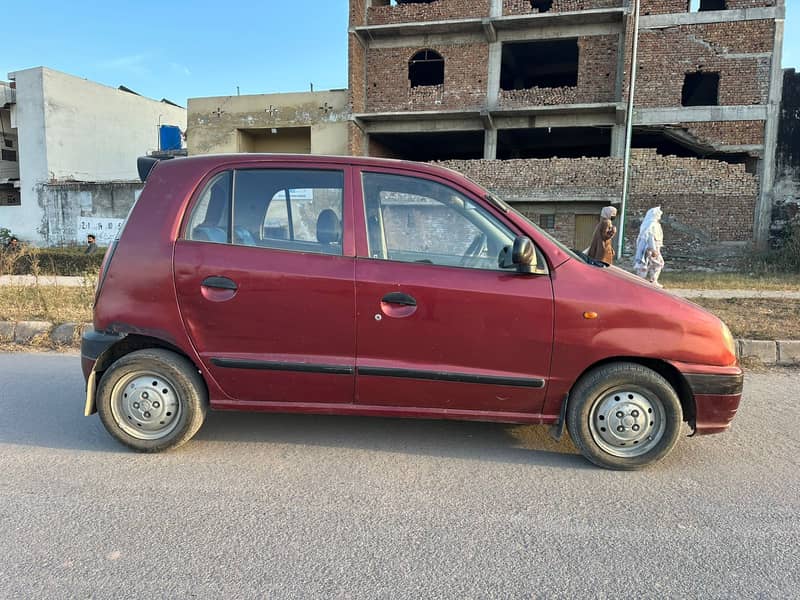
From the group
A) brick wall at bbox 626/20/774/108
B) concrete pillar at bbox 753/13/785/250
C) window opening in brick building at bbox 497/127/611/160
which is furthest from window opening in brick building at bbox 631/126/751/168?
window opening in brick building at bbox 497/127/611/160

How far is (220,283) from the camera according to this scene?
3.27m

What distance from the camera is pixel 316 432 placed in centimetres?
383

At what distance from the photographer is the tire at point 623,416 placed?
10.4ft

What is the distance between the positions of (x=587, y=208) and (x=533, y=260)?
57.0 ft

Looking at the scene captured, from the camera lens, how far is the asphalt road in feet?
7.23

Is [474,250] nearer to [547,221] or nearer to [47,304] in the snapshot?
[47,304]

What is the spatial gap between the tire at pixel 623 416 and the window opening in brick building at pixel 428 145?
20.3m

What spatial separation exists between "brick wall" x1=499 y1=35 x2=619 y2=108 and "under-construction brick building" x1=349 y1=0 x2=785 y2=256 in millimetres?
39

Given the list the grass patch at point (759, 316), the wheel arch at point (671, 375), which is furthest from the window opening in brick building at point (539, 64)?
the wheel arch at point (671, 375)

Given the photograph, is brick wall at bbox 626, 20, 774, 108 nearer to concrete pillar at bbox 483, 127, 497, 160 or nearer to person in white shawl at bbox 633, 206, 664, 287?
concrete pillar at bbox 483, 127, 497, 160

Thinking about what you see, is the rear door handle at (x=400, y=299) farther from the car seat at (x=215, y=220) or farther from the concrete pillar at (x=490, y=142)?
the concrete pillar at (x=490, y=142)

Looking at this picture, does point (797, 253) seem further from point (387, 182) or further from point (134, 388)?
point (134, 388)

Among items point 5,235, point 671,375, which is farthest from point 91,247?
point 671,375

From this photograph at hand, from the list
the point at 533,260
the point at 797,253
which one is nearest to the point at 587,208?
the point at 797,253
